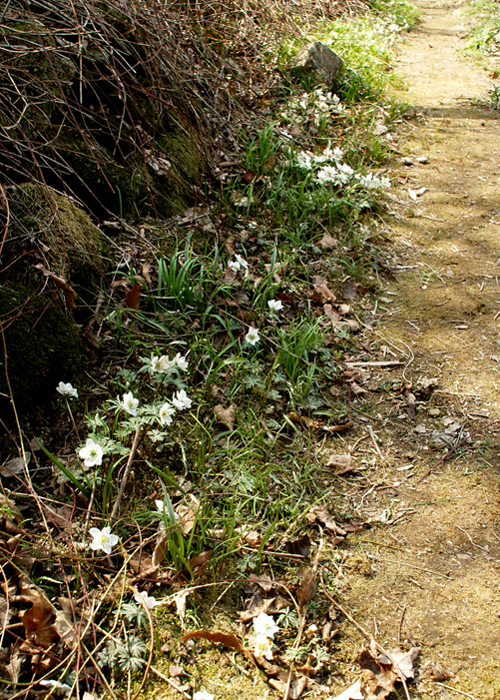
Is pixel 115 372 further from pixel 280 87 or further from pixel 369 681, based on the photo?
pixel 280 87

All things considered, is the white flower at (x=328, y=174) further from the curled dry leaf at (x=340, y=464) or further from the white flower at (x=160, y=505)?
the white flower at (x=160, y=505)

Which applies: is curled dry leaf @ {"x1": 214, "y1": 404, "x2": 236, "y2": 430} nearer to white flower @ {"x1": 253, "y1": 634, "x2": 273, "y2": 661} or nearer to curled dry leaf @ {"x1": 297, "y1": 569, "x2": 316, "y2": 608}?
curled dry leaf @ {"x1": 297, "y1": 569, "x2": 316, "y2": 608}

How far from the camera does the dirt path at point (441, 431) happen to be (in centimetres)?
206

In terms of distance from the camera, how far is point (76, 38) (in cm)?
333

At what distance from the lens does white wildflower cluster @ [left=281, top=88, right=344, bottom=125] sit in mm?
5020

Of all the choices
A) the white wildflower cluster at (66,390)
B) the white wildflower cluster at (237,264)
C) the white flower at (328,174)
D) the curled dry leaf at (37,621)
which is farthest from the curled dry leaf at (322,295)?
the curled dry leaf at (37,621)

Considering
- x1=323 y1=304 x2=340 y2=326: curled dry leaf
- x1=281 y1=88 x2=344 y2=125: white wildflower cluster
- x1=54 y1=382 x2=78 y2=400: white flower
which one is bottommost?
x1=323 y1=304 x2=340 y2=326: curled dry leaf

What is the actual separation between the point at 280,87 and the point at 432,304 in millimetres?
2926

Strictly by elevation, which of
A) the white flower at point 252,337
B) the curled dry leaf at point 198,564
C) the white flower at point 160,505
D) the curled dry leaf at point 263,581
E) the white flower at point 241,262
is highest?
the white flower at point 241,262

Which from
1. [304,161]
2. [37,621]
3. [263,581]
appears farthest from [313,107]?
[37,621]

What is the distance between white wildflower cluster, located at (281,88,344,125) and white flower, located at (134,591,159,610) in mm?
4135

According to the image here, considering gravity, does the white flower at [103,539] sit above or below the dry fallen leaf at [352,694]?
above

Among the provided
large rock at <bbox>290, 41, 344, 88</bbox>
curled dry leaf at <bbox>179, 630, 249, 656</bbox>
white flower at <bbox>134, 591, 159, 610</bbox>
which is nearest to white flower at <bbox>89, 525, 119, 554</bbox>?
white flower at <bbox>134, 591, 159, 610</bbox>

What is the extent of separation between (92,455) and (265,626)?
867 millimetres
